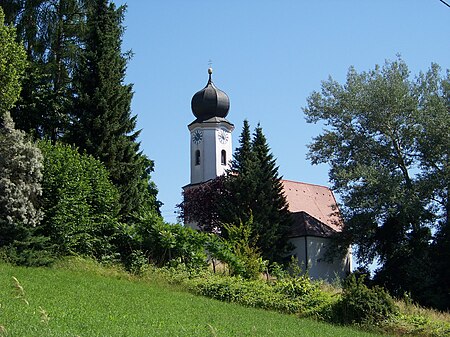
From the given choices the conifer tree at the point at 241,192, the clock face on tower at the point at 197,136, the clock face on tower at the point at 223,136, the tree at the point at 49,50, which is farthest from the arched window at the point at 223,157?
the tree at the point at 49,50

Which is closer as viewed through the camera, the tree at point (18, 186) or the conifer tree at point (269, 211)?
the tree at point (18, 186)

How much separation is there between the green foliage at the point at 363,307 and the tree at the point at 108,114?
10.1 meters

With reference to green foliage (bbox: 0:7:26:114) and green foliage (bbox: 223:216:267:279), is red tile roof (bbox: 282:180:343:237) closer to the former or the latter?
green foliage (bbox: 223:216:267:279)

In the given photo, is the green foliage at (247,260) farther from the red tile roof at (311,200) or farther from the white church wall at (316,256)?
the red tile roof at (311,200)

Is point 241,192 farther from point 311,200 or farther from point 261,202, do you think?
point 311,200

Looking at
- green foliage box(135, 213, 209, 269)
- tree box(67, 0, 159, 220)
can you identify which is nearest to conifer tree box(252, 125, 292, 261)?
tree box(67, 0, 159, 220)

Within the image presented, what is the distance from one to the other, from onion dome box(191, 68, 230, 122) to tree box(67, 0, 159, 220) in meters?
29.5

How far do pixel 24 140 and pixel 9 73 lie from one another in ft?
8.59

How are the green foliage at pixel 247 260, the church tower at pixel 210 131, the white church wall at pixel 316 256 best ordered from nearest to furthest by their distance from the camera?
the green foliage at pixel 247 260 → the white church wall at pixel 316 256 → the church tower at pixel 210 131

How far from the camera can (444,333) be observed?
17.9 m

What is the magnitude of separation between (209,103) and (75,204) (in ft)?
119

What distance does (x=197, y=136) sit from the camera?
195 ft

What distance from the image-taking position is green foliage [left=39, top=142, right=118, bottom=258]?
22.6 meters

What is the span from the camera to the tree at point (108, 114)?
26844 millimetres
